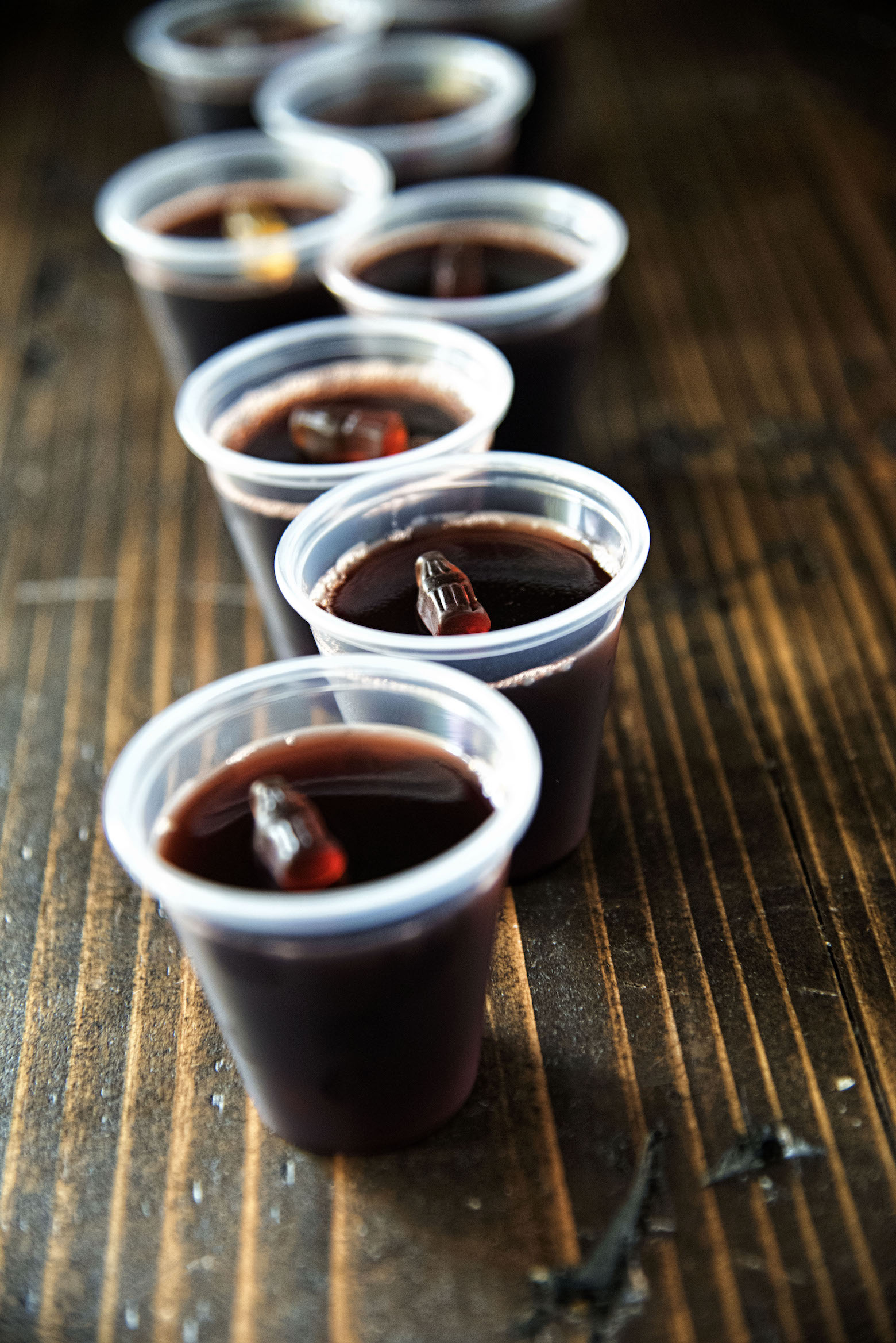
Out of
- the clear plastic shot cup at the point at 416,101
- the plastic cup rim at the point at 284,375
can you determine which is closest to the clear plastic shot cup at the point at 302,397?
the plastic cup rim at the point at 284,375

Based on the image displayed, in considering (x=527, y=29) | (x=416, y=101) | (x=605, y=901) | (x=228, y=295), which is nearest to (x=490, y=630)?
(x=605, y=901)

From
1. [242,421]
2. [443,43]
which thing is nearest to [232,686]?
[242,421]

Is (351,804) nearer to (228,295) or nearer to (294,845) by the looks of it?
(294,845)

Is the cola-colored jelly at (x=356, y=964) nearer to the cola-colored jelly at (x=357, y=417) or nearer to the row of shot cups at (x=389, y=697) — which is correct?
the row of shot cups at (x=389, y=697)

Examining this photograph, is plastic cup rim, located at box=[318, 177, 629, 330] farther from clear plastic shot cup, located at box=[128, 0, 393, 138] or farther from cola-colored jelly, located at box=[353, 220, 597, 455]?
clear plastic shot cup, located at box=[128, 0, 393, 138]

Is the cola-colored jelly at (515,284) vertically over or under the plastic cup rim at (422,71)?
under

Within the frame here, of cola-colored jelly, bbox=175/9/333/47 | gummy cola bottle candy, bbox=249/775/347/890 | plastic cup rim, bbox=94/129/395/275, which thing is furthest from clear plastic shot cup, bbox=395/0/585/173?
gummy cola bottle candy, bbox=249/775/347/890

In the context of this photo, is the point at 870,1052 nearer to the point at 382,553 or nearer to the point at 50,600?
the point at 382,553
